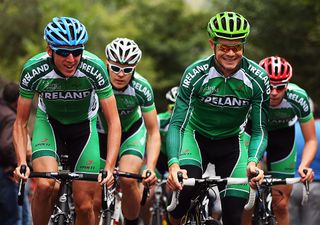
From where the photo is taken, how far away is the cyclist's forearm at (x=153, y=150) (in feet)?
32.1

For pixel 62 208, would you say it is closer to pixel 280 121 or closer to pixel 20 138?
pixel 20 138

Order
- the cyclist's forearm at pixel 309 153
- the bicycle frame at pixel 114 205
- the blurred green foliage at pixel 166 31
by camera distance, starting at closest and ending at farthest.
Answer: the bicycle frame at pixel 114 205, the cyclist's forearm at pixel 309 153, the blurred green foliage at pixel 166 31

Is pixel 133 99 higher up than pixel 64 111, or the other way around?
→ pixel 133 99

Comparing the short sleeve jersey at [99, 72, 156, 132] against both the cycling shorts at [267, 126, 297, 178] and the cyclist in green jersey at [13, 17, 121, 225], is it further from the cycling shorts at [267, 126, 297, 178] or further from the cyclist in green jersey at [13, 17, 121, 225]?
the cycling shorts at [267, 126, 297, 178]

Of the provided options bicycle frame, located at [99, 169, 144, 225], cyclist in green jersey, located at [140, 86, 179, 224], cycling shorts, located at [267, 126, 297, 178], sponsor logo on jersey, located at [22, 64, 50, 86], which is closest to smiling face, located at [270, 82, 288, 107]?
cycling shorts, located at [267, 126, 297, 178]

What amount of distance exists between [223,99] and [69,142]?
5.96ft

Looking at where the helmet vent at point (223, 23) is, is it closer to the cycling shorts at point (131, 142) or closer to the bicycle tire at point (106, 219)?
the bicycle tire at point (106, 219)

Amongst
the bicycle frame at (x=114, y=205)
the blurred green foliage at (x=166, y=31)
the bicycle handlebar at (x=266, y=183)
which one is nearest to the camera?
the bicycle handlebar at (x=266, y=183)

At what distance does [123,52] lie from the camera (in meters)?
10.6

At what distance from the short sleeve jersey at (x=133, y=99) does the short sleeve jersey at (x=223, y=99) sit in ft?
5.64

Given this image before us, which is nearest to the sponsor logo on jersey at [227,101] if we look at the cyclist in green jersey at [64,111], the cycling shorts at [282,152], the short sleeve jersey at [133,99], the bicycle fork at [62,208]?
the cyclist in green jersey at [64,111]

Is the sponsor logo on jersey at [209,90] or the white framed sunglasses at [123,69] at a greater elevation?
the white framed sunglasses at [123,69]

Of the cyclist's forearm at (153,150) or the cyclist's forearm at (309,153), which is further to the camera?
the cyclist's forearm at (309,153)

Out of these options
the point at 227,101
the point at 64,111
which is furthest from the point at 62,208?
the point at 227,101
